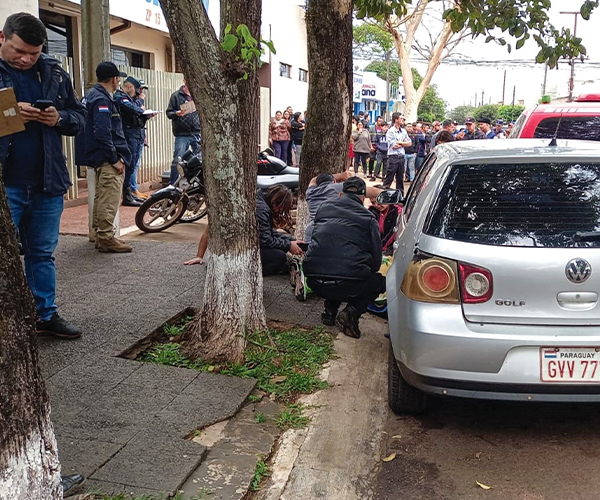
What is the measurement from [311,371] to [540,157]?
6.63ft

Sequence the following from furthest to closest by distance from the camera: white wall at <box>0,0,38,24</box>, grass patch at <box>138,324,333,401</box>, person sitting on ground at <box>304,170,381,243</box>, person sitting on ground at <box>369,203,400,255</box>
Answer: white wall at <box>0,0,38,24</box> < person sitting on ground at <box>369,203,400,255</box> < person sitting on ground at <box>304,170,381,243</box> < grass patch at <box>138,324,333,401</box>

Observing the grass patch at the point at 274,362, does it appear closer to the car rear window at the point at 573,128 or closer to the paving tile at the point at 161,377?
the paving tile at the point at 161,377

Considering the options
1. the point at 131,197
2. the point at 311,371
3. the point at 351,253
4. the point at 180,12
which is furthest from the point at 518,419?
the point at 131,197

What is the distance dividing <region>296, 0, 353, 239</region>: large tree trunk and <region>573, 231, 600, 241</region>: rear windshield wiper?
379 centimetres

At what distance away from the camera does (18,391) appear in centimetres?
227

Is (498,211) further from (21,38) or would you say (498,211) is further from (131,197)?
(131,197)

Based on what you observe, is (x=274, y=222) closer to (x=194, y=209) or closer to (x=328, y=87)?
(x=328, y=87)

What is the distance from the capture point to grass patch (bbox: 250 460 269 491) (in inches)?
135

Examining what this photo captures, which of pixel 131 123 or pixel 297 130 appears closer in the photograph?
pixel 131 123

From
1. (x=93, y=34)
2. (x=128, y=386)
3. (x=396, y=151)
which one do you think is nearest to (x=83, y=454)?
(x=128, y=386)

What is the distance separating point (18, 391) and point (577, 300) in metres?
2.67

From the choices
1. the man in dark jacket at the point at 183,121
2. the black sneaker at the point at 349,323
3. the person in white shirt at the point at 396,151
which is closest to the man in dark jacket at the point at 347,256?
the black sneaker at the point at 349,323

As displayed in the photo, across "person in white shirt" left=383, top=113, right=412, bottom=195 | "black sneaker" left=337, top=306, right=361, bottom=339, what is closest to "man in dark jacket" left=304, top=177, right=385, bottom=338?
"black sneaker" left=337, top=306, right=361, bottom=339

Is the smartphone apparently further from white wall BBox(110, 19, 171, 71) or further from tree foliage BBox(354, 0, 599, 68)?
white wall BBox(110, 19, 171, 71)
